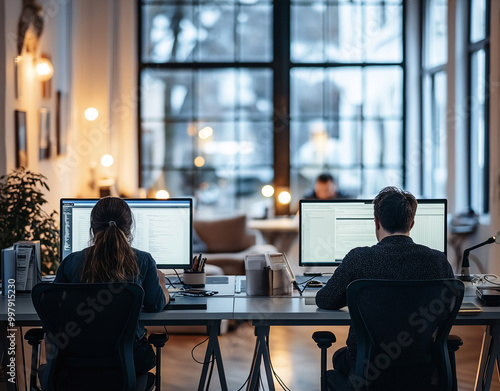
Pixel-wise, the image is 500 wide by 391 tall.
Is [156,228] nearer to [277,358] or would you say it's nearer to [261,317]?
[261,317]

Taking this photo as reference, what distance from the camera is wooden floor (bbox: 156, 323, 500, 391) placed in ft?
14.5

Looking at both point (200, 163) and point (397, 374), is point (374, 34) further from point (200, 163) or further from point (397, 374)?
point (397, 374)

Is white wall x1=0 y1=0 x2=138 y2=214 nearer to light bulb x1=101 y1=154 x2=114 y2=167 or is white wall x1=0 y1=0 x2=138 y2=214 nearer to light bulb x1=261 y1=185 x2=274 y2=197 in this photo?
light bulb x1=101 y1=154 x2=114 y2=167

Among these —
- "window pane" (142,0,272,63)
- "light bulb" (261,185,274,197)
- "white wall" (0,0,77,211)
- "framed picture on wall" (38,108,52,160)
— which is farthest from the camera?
"window pane" (142,0,272,63)

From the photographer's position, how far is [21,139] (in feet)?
18.7

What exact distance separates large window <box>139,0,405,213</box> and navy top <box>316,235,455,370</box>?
6337 millimetres

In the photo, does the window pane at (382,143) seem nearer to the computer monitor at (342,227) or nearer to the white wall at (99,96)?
the white wall at (99,96)

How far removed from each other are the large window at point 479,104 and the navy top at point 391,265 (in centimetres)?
440

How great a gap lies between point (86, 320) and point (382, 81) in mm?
7226

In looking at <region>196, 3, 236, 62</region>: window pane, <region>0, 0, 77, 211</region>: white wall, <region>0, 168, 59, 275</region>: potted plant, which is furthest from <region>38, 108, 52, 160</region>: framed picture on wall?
<region>196, 3, 236, 62</region>: window pane

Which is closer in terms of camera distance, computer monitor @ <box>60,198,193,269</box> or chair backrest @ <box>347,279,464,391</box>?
chair backrest @ <box>347,279,464,391</box>

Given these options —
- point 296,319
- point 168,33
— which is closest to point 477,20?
point 168,33

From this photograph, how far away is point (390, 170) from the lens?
9281 mm

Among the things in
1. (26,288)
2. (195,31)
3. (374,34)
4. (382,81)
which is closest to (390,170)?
(382,81)
